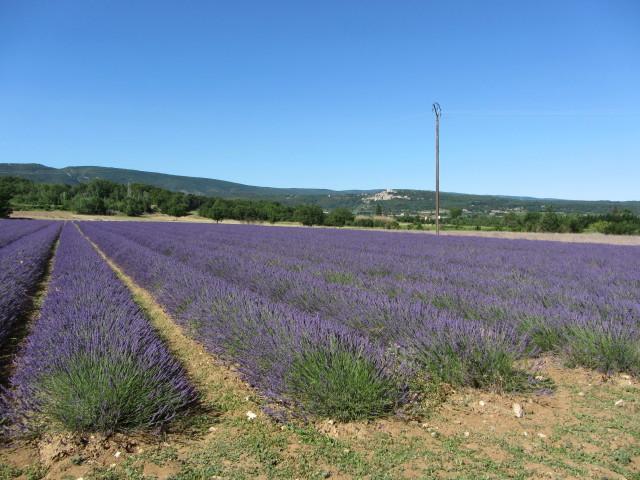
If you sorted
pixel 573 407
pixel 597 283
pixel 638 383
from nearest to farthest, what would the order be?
pixel 573 407, pixel 638 383, pixel 597 283

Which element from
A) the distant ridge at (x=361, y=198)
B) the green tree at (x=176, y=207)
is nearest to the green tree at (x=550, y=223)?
the distant ridge at (x=361, y=198)

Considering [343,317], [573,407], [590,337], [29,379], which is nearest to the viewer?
[29,379]

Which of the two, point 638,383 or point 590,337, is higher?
point 590,337

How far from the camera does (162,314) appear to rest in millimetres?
6215

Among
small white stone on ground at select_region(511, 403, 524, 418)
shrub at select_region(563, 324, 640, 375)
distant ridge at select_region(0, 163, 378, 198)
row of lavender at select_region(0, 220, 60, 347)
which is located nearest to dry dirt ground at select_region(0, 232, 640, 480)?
small white stone on ground at select_region(511, 403, 524, 418)

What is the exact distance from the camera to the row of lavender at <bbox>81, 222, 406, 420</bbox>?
8.83ft

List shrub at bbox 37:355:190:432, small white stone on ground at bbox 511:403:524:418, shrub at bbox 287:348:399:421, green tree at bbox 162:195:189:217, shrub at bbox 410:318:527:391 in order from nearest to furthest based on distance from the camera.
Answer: shrub at bbox 37:355:190:432
shrub at bbox 287:348:399:421
small white stone on ground at bbox 511:403:524:418
shrub at bbox 410:318:527:391
green tree at bbox 162:195:189:217

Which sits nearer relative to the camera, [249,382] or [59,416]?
[59,416]

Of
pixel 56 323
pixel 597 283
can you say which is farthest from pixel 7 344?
pixel 597 283

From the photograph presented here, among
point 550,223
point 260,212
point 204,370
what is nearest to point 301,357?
point 204,370

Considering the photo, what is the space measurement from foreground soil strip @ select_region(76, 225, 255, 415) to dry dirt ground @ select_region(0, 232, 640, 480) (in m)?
0.13

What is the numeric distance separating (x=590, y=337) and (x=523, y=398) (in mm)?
1091

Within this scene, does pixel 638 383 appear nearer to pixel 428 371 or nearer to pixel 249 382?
pixel 428 371

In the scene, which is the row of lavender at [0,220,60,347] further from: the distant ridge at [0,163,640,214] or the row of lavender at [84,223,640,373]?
the distant ridge at [0,163,640,214]
